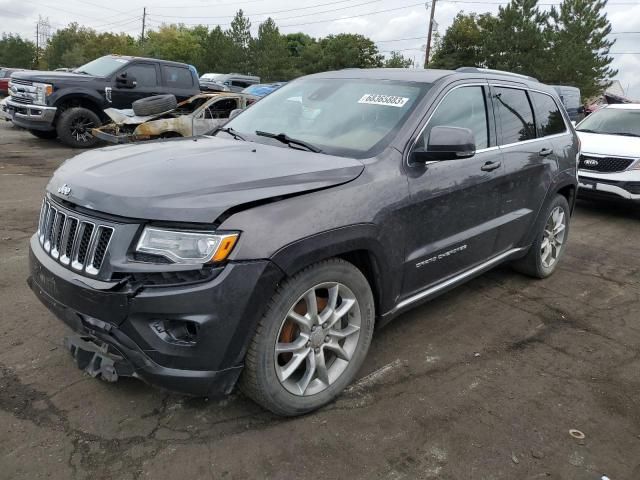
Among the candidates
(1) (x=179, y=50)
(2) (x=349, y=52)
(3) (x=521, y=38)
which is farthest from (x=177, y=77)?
(1) (x=179, y=50)

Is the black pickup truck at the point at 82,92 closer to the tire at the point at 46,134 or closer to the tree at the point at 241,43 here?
the tire at the point at 46,134

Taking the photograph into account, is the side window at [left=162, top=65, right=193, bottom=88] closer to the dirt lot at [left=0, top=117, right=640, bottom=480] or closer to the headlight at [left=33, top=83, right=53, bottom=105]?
the headlight at [left=33, top=83, right=53, bottom=105]

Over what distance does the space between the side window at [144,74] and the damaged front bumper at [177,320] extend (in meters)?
11.0

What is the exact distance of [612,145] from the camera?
26.1 ft

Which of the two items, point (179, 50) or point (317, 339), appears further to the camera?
point (179, 50)

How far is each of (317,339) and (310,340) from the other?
0.04 m

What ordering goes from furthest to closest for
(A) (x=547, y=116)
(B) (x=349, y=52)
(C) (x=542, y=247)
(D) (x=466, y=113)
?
(B) (x=349, y=52) < (C) (x=542, y=247) < (A) (x=547, y=116) < (D) (x=466, y=113)

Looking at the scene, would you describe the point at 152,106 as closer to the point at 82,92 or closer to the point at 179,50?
the point at 82,92

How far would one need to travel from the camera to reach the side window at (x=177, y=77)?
41.3 ft

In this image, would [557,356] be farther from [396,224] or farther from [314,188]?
[314,188]

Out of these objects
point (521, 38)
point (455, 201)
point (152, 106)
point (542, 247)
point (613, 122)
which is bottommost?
point (542, 247)

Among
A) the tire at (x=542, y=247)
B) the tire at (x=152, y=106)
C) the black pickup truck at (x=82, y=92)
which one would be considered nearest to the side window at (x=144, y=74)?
the black pickup truck at (x=82, y=92)

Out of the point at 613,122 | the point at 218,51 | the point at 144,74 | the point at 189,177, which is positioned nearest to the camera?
the point at 189,177

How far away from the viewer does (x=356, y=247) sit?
2689mm
